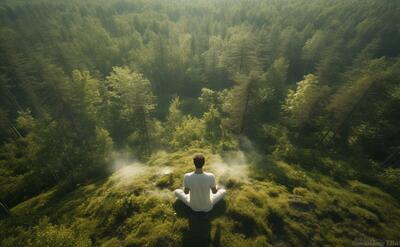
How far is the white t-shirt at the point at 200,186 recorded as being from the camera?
830 centimetres

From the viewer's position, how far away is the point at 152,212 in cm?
1002

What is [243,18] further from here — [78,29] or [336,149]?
[336,149]

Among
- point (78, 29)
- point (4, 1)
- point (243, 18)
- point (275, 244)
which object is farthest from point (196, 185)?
point (4, 1)

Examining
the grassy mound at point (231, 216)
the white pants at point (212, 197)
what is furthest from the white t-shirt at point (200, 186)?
the grassy mound at point (231, 216)

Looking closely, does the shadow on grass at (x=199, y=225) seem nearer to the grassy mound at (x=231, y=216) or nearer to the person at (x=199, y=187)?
the grassy mound at (x=231, y=216)

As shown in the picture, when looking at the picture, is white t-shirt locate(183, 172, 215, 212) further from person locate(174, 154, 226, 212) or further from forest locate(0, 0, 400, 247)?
forest locate(0, 0, 400, 247)

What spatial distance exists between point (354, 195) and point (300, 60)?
54.3m

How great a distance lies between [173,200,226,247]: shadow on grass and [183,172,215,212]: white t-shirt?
0.70 meters

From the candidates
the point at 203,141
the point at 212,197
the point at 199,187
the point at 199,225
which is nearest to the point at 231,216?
the point at 212,197

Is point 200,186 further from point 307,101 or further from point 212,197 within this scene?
point 307,101

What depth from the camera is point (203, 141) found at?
28.2m

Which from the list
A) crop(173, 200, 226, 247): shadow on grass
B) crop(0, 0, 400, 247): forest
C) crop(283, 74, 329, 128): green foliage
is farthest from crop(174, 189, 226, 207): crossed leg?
crop(283, 74, 329, 128): green foliage

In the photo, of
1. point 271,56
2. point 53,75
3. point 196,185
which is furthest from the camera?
point 271,56

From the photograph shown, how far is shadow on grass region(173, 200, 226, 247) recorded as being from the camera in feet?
27.7
